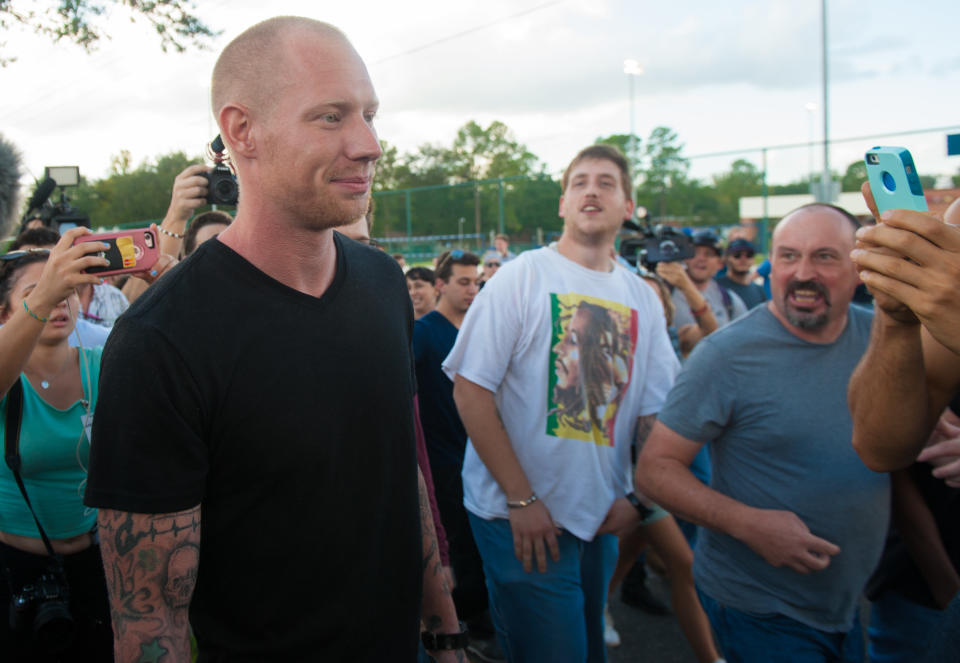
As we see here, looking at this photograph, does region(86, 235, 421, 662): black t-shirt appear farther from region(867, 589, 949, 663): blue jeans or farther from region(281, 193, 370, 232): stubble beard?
region(867, 589, 949, 663): blue jeans

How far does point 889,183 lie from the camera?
1.30 meters

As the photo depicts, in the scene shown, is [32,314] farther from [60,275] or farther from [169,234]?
[169,234]

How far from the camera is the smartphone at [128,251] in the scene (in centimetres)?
232

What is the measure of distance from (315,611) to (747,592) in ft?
5.27

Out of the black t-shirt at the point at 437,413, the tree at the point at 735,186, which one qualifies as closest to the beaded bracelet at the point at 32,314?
the black t-shirt at the point at 437,413

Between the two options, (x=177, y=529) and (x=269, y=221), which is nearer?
(x=177, y=529)

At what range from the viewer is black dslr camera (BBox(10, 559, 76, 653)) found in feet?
7.82

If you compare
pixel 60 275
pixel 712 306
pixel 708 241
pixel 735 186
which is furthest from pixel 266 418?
pixel 735 186

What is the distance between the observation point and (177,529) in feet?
4.46

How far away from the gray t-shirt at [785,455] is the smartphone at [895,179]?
121 cm

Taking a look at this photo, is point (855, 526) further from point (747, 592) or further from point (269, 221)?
point (269, 221)

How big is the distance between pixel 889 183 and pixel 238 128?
1.35 meters

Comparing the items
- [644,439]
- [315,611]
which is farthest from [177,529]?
[644,439]

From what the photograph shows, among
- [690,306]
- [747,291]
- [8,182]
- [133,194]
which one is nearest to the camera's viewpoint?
[8,182]
